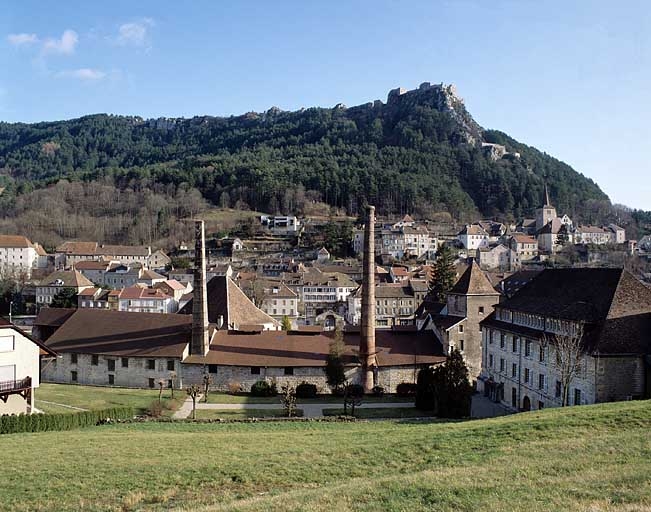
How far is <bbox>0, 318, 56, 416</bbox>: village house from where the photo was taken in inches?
1129

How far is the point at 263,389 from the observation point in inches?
1574

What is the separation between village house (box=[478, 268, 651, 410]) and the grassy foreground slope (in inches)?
314

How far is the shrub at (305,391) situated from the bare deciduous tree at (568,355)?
16091 mm

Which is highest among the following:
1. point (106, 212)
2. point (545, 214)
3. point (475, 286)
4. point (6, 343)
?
point (106, 212)

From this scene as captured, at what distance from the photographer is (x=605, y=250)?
427ft

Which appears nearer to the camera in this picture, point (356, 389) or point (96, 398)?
point (96, 398)

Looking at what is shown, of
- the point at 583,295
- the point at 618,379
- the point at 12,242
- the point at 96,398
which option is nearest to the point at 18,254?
the point at 12,242

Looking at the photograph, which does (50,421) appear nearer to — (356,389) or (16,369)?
(16,369)

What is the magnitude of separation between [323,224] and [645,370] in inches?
4650

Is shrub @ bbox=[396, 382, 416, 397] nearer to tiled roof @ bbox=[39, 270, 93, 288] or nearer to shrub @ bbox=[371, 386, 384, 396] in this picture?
shrub @ bbox=[371, 386, 384, 396]

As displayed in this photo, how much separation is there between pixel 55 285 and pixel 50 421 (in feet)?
243

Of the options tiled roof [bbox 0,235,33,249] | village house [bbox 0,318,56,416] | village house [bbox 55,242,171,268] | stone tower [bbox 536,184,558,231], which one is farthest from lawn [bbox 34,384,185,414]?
stone tower [bbox 536,184,558,231]

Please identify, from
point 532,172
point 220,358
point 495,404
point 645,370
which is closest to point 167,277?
point 220,358

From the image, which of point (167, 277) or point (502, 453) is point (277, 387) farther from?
point (167, 277)
